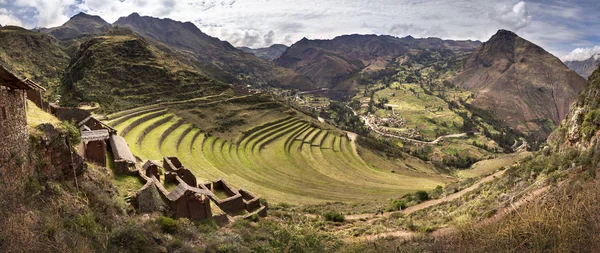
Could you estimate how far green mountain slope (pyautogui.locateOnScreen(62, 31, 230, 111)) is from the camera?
56.7 m

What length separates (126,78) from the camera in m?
65.6

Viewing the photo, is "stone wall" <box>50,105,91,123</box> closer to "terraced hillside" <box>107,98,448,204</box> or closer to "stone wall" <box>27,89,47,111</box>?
"stone wall" <box>27,89,47,111</box>

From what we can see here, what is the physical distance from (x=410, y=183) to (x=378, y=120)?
10912 centimetres

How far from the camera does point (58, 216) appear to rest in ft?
28.9

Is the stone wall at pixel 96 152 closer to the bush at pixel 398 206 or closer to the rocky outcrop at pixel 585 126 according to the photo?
the bush at pixel 398 206

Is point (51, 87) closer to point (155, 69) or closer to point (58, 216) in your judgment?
point (155, 69)

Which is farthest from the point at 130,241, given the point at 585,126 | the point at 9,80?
the point at 585,126

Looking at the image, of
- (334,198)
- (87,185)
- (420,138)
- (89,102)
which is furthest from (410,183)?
(420,138)

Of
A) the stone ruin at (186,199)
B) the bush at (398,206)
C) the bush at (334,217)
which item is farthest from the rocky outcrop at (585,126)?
the stone ruin at (186,199)

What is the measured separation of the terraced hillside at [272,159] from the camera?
35.9 meters

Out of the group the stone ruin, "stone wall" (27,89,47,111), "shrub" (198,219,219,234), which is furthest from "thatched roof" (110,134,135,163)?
"shrub" (198,219,219,234)

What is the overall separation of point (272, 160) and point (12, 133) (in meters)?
40.9

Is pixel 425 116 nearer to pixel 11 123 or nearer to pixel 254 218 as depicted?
pixel 254 218

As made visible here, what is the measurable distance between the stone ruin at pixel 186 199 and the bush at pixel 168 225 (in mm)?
1740
